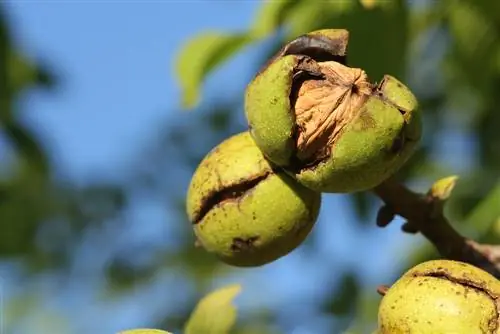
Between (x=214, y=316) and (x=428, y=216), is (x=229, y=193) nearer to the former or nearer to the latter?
(x=214, y=316)

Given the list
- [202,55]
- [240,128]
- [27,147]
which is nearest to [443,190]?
[202,55]

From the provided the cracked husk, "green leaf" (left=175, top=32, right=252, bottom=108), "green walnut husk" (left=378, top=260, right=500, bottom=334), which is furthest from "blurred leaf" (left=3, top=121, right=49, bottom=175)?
"green walnut husk" (left=378, top=260, right=500, bottom=334)

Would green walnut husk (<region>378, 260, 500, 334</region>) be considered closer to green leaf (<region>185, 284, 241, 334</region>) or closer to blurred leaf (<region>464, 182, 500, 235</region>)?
green leaf (<region>185, 284, 241, 334</region>)

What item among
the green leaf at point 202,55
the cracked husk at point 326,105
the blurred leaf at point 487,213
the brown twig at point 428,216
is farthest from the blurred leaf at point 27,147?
the cracked husk at point 326,105

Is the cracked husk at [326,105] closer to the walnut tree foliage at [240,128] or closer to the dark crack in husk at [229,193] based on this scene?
the dark crack in husk at [229,193]

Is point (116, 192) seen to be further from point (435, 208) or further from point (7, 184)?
point (435, 208)

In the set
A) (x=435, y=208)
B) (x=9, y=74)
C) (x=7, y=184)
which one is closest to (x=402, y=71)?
(x=435, y=208)

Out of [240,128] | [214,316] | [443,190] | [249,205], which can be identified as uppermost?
[249,205]
